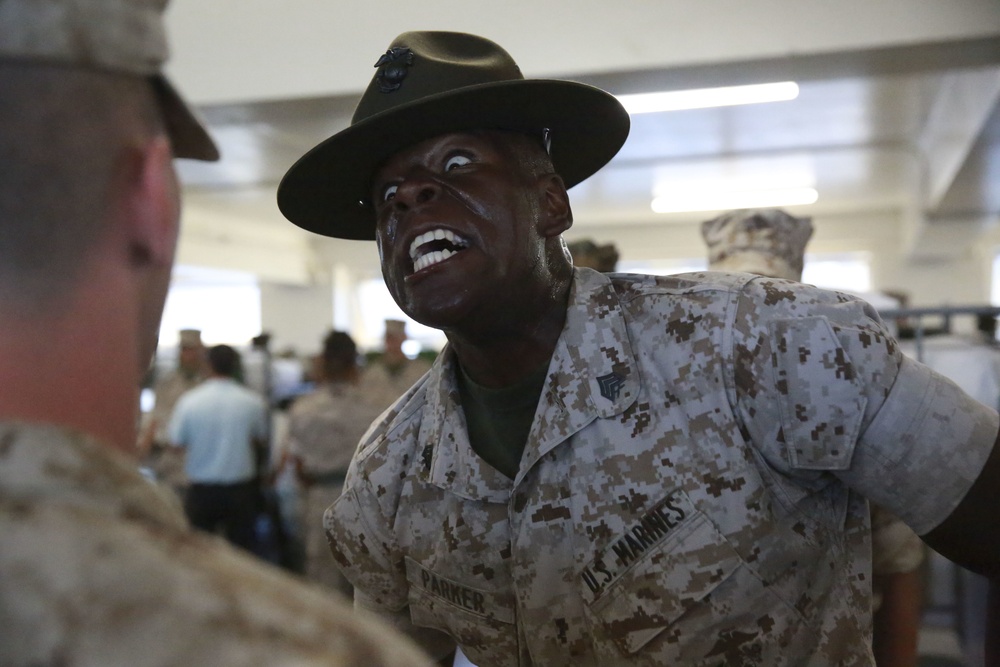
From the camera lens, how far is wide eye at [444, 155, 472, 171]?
5.29 ft

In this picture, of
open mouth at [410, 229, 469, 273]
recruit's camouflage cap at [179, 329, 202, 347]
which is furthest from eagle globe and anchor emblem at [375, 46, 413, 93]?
recruit's camouflage cap at [179, 329, 202, 347]

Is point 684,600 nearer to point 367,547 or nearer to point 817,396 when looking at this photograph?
point 817,396

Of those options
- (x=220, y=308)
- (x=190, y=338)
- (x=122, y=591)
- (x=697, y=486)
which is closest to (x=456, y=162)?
(x=697, y=486)

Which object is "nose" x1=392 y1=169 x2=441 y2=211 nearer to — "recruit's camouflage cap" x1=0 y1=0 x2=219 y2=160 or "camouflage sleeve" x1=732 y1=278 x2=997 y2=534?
"camouflage sleeve" x1=732 y1=278 x2=997 y2=534

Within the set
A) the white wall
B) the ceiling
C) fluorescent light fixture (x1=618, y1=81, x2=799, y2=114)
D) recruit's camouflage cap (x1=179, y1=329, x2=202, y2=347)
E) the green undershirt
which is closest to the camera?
the green undershirt

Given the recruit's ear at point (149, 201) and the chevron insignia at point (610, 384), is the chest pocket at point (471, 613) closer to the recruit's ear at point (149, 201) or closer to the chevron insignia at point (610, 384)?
the chevron insignia at point (610, 384)

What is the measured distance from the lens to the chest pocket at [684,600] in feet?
4.58

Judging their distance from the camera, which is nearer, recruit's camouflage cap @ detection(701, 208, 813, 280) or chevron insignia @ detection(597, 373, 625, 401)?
chevron insignia @ detection(597, 373, 625, 401)

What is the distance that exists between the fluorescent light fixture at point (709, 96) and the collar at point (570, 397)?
4.07 m

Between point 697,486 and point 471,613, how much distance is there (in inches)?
18.9

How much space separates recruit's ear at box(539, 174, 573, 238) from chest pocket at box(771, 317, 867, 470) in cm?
48

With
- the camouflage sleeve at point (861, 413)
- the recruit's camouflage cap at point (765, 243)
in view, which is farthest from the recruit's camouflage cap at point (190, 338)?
the camouflage sleeve at point (861, 413)

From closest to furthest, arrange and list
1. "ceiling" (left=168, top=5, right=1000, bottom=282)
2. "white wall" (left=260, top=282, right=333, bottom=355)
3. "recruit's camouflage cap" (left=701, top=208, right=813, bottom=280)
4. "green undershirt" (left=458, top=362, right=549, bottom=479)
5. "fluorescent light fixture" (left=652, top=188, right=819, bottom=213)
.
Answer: "green undershirt" (left=458, top=362, right=549, bottom=479) → "recruit's camouflage cap" (left=701, top=208, right=813, bottom=280) → "ceiling" (left=168, top=5, right=1000, bottom=282) → "fluorescent light fixture" (left=652, top=188, right=819, bottom=213) → "white wall" (left=260, top=282, right=333, bottom=355)

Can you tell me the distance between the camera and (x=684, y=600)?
1408 millimetres
